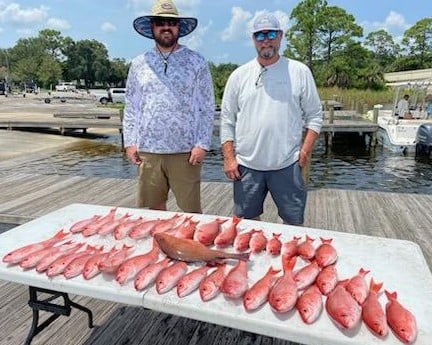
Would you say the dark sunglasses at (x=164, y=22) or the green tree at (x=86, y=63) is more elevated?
the green tree at (x=86, y=63)

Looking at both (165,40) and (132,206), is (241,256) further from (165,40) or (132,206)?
(132,206)

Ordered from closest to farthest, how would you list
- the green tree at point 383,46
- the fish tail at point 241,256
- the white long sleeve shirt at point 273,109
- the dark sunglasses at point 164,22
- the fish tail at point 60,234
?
the fish tail at point 241,256, the fish tail at point 60,234, the white long sleeve shirt at point 273,109, the dark sunglasses at point 164,22, the green tree at point 383,46

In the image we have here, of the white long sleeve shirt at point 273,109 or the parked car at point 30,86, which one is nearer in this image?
the white long sleeve shirt at point 273,109

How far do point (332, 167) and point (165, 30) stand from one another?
1192 cm

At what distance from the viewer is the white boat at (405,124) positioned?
48.3 feet

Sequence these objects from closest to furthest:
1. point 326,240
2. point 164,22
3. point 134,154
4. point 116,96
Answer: point 326,240 → point 164,22 → point 134,154 → point 116,96

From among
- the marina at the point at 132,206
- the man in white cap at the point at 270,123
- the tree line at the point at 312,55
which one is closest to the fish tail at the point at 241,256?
the marina at the point at 132,206

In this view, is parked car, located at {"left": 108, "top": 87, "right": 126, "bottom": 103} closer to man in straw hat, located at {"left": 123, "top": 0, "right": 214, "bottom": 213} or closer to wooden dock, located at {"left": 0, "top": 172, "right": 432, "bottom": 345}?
wooden dock, located at {"left": 0, "top": 172, "right": 432, "bottom": 345}

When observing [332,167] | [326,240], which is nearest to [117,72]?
[332,167]

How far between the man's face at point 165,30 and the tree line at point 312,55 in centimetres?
2606

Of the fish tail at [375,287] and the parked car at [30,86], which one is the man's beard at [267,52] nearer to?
the fish tail at [375,287]

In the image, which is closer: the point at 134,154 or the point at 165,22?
the point at 165,22

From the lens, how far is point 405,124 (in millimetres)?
15016

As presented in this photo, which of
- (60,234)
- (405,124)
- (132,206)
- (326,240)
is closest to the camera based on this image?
(326,240)
